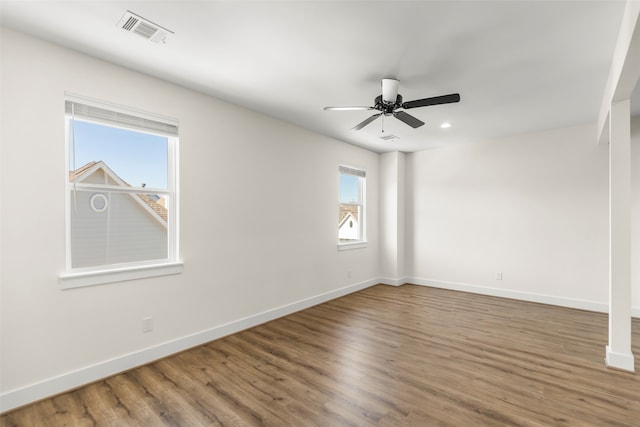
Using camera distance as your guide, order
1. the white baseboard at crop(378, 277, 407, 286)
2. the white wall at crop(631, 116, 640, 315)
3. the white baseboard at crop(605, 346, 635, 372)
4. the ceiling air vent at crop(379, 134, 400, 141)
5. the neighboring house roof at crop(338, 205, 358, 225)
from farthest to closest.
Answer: the white baseboard at crop(378, 277, 407, 286), the neighboring house roof at crop(338, 205, 358, 225), the ceiling air vent at crop(379, 134, 400, 141), the white wall at crop(631, 116, 640, 315), the white baseboard at crop(605, 346, 635, 372)

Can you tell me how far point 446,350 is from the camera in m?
3.12

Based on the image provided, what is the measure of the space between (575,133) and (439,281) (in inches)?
126

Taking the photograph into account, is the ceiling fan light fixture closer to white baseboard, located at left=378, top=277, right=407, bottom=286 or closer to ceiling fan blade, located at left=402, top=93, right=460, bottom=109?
ceiling fan blade, located at left=402, top=93, right=460, bottom=109

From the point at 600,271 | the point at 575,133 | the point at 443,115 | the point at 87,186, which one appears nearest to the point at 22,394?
the point at 87,186

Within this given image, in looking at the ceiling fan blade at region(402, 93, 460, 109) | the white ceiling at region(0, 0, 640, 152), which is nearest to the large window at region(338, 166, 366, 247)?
the white ceiling at region(0, 0, 640, 152)

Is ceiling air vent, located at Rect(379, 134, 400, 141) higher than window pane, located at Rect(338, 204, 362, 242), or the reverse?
ceiling air vent, located at Rect(379, 134, 400, 141)

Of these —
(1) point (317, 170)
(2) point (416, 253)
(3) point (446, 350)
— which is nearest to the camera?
(3) point (446, 350)

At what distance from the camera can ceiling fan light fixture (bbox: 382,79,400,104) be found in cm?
285

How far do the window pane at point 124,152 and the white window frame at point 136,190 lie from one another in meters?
0.06

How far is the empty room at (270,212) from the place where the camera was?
2127 millimetres

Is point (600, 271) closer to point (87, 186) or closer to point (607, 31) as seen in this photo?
point (607, 31)

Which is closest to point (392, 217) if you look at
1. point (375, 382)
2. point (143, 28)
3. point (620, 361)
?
point (620, 361)

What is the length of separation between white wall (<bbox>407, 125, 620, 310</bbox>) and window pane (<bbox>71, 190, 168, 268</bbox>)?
4.72m

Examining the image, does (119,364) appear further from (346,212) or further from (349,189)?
(349,189)
